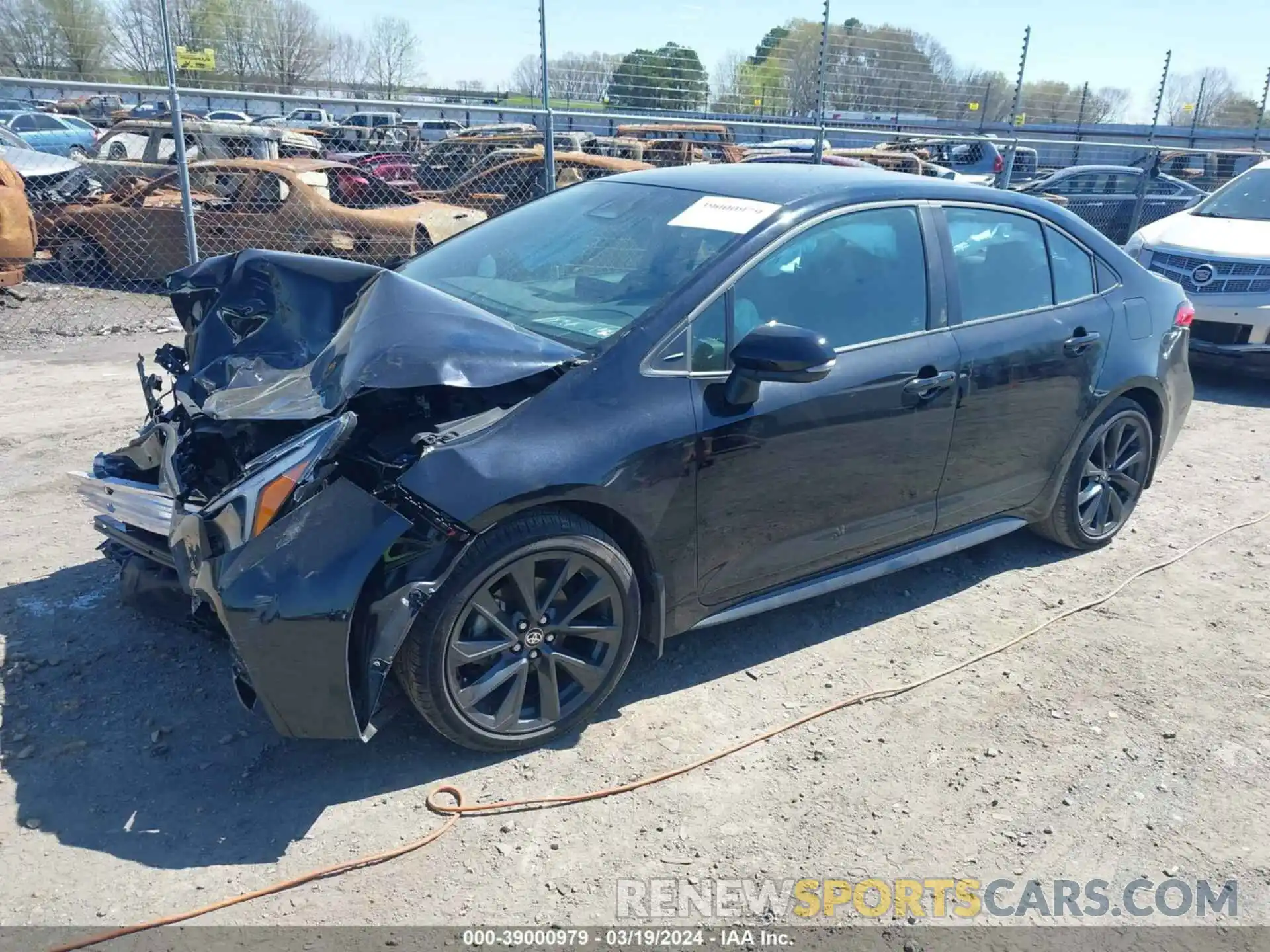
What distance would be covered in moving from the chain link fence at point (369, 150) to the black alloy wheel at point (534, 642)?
15.3 ft

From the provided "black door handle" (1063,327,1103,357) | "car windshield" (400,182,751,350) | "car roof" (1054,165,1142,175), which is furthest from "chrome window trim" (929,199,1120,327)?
"car roof" (1054,165,1142,175)

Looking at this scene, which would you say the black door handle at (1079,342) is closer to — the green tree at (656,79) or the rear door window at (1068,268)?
the rear door window at (1068,268)

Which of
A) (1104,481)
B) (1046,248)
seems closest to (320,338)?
(1046,248)

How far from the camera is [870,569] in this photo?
3883 millimetres

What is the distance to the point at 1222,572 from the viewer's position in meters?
4.71

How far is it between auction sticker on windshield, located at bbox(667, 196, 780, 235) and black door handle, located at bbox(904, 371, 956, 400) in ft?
2.78

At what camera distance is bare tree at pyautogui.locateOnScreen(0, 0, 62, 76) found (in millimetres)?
13594

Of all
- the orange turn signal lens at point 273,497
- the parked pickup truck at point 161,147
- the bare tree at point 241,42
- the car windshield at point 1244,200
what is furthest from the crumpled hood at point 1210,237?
the bare tree at point 241,42

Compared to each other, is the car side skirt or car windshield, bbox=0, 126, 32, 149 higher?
car windshield, bbox=0, 126, 32, 149

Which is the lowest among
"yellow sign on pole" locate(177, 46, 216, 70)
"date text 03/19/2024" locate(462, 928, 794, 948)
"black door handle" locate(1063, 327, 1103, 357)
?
"date text 03/19/2024" locate(462, 928, 794, 948)

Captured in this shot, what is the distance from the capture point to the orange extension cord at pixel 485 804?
8.04 feet

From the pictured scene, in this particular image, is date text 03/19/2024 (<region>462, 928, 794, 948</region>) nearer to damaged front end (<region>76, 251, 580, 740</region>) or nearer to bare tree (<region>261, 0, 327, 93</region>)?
damaged front end (<region>76, 251, 580, 740</region>)

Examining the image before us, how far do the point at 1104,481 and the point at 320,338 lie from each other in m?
3.69

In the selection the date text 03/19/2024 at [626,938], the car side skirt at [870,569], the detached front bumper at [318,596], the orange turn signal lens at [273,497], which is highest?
the orange turn signal lens at [273,497]
